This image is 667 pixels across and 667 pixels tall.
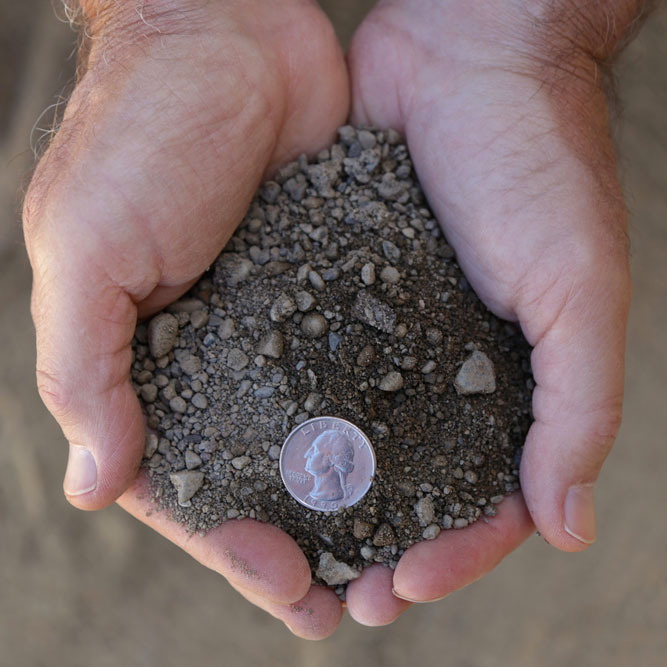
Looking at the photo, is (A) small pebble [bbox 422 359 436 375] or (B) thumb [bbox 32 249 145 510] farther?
(A) small pebble [bbox 422 359 436 375]

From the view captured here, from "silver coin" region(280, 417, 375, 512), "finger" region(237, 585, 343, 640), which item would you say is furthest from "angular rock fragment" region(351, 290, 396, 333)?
"finger" region(237, 585, 343, 640)

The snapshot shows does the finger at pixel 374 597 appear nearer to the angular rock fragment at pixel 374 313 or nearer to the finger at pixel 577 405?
the finger at pixel 577 405

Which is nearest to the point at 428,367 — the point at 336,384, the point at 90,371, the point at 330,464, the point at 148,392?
the point at 336,384

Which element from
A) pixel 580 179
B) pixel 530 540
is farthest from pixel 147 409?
pixel 530 540

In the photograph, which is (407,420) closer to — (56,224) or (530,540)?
(56,224)

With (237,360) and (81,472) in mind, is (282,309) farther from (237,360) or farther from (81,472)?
(81,472)

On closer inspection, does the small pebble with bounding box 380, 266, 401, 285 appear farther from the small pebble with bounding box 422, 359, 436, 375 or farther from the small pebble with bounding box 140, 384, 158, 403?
the small pebble with bounding box 140, 384, 158, 403
